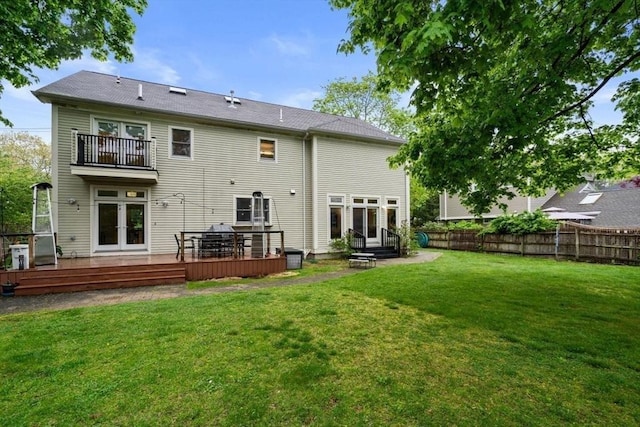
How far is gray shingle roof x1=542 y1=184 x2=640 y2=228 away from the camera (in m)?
17.8

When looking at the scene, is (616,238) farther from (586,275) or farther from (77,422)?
(77,422)

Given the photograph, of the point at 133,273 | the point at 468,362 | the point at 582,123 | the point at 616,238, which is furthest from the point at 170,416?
the point at 616,238

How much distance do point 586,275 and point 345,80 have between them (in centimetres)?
2087

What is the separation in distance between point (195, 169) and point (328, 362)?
10.0 m

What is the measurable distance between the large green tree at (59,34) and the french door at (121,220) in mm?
3251

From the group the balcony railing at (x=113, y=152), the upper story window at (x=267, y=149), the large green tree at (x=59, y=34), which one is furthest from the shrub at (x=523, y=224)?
the large green tree at (x=59, y=34)

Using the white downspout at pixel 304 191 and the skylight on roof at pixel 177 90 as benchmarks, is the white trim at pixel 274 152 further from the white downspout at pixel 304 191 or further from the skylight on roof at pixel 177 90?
the skylight on roof at pixel 177 90

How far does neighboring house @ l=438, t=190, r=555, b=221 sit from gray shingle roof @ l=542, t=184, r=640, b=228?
1.99 meters

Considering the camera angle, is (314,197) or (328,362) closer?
(328,362)

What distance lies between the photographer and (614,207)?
19.1m

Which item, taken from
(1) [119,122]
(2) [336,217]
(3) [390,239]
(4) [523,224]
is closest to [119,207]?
(1) [119,122]

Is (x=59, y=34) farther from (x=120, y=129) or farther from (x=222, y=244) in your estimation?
(x=222, y=244)

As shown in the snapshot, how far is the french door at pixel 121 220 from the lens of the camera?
10.1 meters

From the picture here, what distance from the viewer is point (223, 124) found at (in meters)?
11.9
